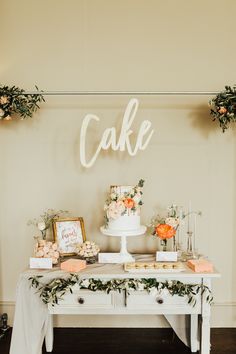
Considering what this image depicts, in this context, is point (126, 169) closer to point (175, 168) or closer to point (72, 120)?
point (175, 168)

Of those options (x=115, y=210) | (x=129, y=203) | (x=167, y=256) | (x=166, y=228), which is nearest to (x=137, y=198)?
(x=129, y=203)

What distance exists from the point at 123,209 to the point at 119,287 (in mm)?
562

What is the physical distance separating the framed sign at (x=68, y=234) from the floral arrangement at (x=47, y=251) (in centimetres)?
18

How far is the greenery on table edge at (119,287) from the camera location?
102 inches

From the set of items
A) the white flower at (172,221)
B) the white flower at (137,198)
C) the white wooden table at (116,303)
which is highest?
the white flower at (137,198)

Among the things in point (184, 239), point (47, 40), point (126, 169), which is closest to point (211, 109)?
point (126, 169)

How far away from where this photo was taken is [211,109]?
3131mm

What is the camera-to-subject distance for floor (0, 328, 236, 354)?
9.81ft

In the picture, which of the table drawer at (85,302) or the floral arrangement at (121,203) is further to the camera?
the floral arrangement at (121,203)

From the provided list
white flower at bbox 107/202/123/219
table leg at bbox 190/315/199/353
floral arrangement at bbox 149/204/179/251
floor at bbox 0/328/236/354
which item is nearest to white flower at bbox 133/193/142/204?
white flower at bbox 107/202/123/219

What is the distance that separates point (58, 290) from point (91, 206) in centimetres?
96

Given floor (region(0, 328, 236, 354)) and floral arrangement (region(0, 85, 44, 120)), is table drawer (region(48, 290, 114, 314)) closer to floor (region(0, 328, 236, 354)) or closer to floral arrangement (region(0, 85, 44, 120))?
floor (region(0, 328, 236, 354))

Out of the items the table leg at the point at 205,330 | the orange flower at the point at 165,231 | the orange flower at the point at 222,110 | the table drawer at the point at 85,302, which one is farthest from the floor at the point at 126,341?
the orange flower at the point at 222,110

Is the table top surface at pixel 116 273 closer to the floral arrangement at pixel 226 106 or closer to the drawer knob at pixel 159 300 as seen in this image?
the drawer knob at pixel 159 300
